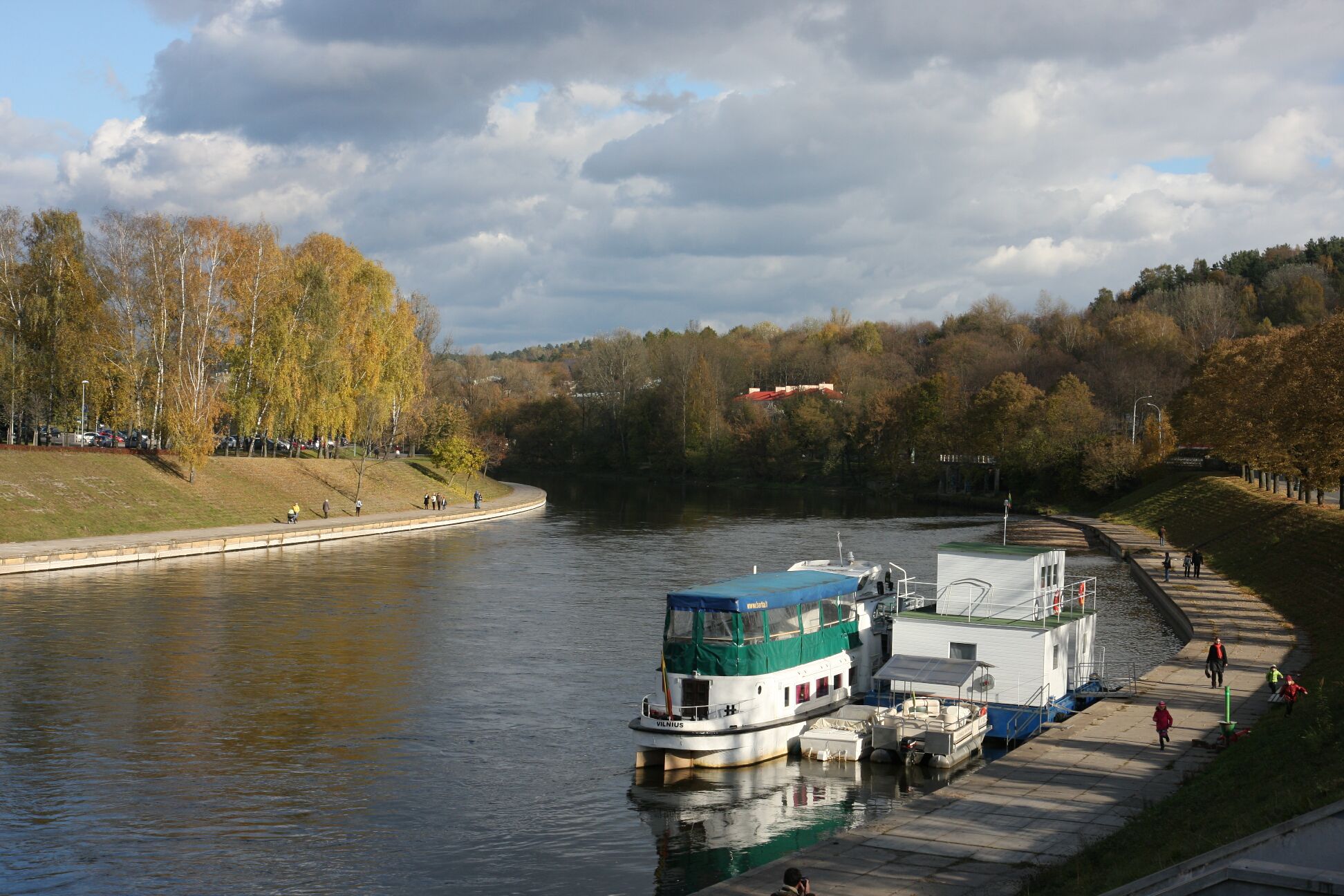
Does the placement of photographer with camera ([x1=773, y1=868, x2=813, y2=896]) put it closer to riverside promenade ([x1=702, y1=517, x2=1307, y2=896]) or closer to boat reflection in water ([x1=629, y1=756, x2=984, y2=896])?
riverside promenade ([x1=702, y1=517, x2=1307, y2=896])

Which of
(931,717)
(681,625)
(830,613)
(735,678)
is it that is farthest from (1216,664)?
(681,625)

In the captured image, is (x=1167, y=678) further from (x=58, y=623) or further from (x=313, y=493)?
(x=313, y=493)

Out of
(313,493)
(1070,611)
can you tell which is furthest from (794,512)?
(1070,611)

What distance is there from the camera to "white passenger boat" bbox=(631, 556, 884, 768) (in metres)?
29.6

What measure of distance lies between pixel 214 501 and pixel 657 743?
58709 millimetres

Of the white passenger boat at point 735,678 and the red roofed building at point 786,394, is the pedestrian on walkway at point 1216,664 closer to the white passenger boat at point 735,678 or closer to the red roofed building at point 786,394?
the white passenger boat at point 735,678

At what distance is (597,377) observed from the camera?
18125 cm

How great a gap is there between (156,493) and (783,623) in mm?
57462

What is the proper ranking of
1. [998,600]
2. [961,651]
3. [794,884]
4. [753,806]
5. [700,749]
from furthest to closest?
[998,600] < [961,651] < [700,749] < [753,806] < [794,884]

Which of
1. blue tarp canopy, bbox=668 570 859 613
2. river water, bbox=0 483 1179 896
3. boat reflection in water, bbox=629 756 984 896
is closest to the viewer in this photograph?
river water, bbox=0 483 1179 896

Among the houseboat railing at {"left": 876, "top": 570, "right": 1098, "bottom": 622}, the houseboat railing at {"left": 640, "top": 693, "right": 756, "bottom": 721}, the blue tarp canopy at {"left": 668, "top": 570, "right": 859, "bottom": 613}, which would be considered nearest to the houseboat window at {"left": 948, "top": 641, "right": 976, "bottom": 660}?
the houseboat railing at {"left": 876, "top": 570, "right": 1098, "bottom": 622}

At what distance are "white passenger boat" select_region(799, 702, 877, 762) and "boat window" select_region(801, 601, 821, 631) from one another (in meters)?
2.70

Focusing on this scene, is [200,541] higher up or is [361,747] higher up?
[200,541]

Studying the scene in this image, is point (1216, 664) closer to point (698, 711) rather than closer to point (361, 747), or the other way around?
point (698, 711)
